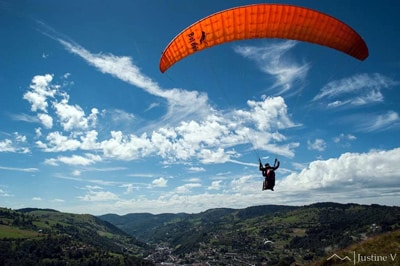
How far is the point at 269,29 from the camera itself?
2102cm

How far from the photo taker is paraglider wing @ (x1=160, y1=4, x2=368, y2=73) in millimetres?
19828

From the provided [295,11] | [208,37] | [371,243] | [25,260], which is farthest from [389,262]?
[25,260]

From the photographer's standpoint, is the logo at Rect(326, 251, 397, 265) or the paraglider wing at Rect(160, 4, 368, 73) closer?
the logo at Rect(326, 251, 397, 265)

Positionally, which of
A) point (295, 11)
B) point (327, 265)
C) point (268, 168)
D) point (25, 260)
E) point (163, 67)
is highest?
point (295, 11)

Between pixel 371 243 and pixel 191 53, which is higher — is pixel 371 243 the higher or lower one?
the lower one

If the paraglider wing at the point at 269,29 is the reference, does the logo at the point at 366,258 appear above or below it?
below

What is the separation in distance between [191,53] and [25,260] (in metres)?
215

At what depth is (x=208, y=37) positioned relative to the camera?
21500 millimetres

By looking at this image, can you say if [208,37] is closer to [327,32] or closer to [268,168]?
[327,32]

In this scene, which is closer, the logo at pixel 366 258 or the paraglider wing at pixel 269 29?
the logo at pixel 366 258

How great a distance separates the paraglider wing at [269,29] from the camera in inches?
781

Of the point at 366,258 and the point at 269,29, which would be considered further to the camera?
the point at 269,29

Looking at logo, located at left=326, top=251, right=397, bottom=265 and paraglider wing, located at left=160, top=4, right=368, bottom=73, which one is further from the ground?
paraglider wing, located at left=160, top=4, right=368, bottom=73

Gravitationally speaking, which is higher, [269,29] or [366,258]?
[269,29]
